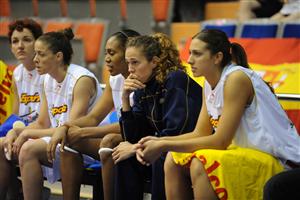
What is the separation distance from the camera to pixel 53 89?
4.77 m

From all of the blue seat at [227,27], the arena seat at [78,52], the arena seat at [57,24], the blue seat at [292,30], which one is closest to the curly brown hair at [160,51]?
the blue seat at [292,30]

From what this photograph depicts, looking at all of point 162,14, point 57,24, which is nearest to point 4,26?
point 57,24

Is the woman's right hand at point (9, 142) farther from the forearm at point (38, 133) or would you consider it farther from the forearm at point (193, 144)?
the forearm at point (193, 144)

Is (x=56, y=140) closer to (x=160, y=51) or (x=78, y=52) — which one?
(x=160, y=51)

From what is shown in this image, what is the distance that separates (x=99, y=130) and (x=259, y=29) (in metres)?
2.62

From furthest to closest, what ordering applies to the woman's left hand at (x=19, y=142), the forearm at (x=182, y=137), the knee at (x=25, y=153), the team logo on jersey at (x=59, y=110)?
the team logo on jersey at (x=59, y=110), the woman's left hand at (x=19, y=142), the knee at (x=25, y=153), the forearm at (x=182, y=137)

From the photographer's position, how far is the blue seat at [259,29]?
21.0ft

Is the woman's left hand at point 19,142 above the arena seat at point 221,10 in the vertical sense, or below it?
below

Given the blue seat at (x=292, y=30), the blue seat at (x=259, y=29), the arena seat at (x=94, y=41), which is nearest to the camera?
the blue seat at (x=292, y=30)

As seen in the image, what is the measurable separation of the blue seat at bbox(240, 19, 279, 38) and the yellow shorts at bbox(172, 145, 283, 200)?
292cm

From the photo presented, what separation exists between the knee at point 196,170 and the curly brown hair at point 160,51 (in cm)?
64

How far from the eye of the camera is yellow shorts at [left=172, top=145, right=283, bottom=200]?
347cm

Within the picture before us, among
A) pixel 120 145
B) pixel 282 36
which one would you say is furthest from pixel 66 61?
pixel 282 36

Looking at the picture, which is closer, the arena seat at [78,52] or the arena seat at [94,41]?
the arena seat at [78,52]
